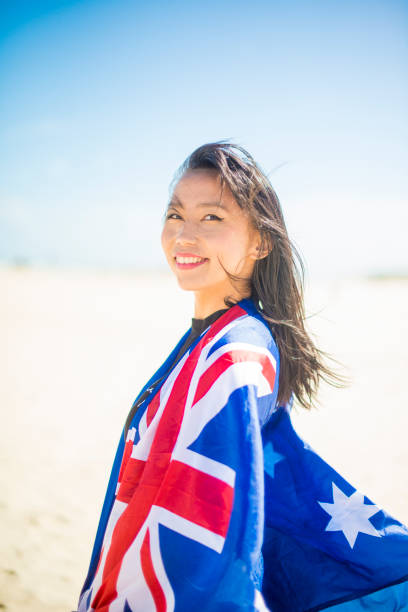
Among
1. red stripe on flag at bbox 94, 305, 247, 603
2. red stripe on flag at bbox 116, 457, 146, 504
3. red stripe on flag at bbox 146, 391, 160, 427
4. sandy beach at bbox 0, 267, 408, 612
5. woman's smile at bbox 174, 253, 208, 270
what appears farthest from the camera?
sandy beach at bbox 0, 267, 408, 612

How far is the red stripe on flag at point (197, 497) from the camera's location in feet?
3.15

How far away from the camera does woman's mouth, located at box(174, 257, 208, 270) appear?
4.88ft

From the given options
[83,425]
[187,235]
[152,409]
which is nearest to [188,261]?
[187,235]

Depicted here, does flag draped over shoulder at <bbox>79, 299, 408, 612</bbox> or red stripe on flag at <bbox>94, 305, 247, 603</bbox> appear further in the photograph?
red stripe on flag at <bbox>94, 305, 247, 603</bbox>

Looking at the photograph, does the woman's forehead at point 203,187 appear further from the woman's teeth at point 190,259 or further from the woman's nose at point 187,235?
the woman's teeth at point 190,259

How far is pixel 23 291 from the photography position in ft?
71.8

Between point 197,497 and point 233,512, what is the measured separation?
0.10 metres

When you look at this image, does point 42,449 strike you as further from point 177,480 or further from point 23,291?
point 23,291

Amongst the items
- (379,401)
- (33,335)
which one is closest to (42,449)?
(379,401)

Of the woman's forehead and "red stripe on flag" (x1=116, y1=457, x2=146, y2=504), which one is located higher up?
the woman's forehead

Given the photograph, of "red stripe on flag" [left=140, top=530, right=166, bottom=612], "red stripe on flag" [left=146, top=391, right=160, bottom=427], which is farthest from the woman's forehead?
"red stripe on flag" [left=140, top=530, right=166, bottom=612]

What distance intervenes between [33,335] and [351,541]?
11.7 meters

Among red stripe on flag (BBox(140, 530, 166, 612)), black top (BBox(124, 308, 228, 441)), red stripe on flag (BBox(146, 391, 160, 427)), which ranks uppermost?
black top (BBox(124, 308, 228, 441))

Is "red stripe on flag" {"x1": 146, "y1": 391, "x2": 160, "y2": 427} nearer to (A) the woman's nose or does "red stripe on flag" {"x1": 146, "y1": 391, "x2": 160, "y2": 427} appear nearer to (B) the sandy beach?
(A) the woman's nose
